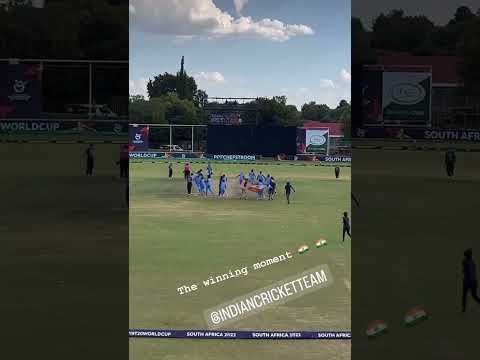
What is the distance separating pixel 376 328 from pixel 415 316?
33.2 inches

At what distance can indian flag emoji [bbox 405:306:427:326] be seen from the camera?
671cm

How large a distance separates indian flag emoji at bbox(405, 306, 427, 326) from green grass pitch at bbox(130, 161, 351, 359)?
2.09 feet

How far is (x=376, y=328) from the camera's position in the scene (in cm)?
632

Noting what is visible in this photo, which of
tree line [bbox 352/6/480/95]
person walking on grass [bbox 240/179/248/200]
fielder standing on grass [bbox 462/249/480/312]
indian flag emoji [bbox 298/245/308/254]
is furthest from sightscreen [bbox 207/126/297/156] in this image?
fielder standing on grass [bbox 462/249/480/312]

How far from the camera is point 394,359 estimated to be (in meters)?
5.74

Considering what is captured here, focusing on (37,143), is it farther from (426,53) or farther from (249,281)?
(249,281)

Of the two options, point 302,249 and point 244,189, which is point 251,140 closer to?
point 244,189

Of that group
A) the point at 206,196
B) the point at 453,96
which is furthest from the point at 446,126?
the point at 206,196

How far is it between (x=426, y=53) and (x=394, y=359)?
1070 inches

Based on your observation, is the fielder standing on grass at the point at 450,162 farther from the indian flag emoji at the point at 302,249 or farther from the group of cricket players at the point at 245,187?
the indian flag emoji at the point at 302,249

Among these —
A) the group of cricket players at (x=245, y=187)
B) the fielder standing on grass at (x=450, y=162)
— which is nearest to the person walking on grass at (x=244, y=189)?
the group of cricket players at (x=245, y=187)

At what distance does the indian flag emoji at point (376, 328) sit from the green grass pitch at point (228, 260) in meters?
0.24

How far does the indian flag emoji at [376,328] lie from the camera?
616cm

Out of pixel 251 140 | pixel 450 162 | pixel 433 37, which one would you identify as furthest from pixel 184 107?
pixel 450 162
